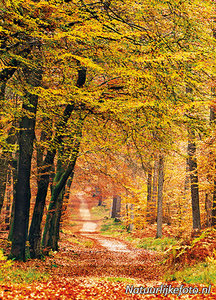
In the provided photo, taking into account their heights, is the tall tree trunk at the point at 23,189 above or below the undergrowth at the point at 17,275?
above

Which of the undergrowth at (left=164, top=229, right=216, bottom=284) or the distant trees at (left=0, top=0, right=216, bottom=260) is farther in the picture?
the undergrowth at (left=164, top=229, right=216, bottom=284)

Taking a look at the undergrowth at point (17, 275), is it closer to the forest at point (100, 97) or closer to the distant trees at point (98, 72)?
the forest at point (100, 97)

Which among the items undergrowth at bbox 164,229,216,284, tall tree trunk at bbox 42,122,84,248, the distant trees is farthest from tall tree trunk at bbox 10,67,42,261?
undergrowth at bbox 164,229,216,284

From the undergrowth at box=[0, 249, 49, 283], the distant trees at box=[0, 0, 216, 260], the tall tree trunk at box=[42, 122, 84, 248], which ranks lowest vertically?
the undergrowth at box=[0, 249, 49, 283]

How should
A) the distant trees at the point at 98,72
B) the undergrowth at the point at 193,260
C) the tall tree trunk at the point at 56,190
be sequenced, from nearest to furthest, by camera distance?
the distant trees at the point at 98,72, the undergrowth at the point at 193,260, the tall tree trunk at the point at 56,190

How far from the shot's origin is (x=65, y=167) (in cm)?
1082

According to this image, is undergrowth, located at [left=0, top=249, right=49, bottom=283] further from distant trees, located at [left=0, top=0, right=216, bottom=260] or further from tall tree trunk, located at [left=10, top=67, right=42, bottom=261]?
distant trees, located at [left=0, top=0, right=216, bottom=260]

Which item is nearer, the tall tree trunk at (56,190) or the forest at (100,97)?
the forest at (100,97)

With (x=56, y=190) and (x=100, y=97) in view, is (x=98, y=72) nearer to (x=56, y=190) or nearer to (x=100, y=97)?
(x=100, y=97)

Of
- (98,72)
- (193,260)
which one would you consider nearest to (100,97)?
(98,72)

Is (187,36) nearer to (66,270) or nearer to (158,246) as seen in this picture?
(66,270)

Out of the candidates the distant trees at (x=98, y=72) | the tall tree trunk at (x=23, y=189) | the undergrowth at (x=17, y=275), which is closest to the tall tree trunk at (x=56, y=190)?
the distant trees at (x=98, y=72)

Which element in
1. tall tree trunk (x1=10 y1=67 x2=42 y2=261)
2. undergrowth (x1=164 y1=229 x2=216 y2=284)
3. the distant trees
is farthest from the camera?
tall tree trunk (x1=10 y1=67 x2=42 y2=261)

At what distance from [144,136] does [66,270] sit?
15.6 feet
